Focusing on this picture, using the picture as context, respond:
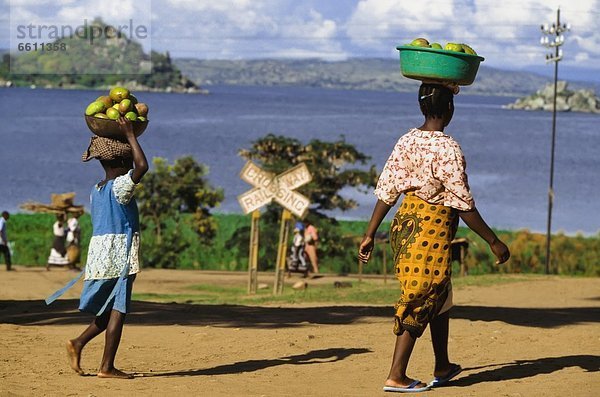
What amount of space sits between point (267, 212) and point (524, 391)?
75.0 ft

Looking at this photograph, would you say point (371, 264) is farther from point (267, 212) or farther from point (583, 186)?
point (583, 186)

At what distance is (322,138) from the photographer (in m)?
112

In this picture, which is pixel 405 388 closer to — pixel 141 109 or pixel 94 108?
pixel 141 109

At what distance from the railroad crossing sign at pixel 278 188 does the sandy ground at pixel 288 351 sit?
11.3 feet

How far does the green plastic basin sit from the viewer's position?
795 centimetres

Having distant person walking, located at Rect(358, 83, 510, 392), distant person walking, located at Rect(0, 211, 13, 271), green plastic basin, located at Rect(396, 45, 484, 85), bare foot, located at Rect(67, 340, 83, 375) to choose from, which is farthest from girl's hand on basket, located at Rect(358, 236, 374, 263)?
distant person walking, located at Rect(0, 211, 13, 271)

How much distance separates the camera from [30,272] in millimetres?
25328

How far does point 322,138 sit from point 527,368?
102 metres

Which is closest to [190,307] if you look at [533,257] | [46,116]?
[533,257]

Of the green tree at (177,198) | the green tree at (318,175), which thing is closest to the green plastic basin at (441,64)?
the green tree at (318,175)

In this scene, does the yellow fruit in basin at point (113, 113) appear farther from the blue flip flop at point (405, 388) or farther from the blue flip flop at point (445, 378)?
the blue flip flop at point (445, 378)

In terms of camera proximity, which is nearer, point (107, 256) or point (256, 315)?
point (107, 256)

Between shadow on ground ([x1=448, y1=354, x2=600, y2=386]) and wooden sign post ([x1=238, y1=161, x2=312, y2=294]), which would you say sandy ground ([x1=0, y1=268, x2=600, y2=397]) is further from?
wooden sign post ([x1=238, y1=161, x2=312, y2=294])

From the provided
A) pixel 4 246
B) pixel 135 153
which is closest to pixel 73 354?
pixel 135 153
